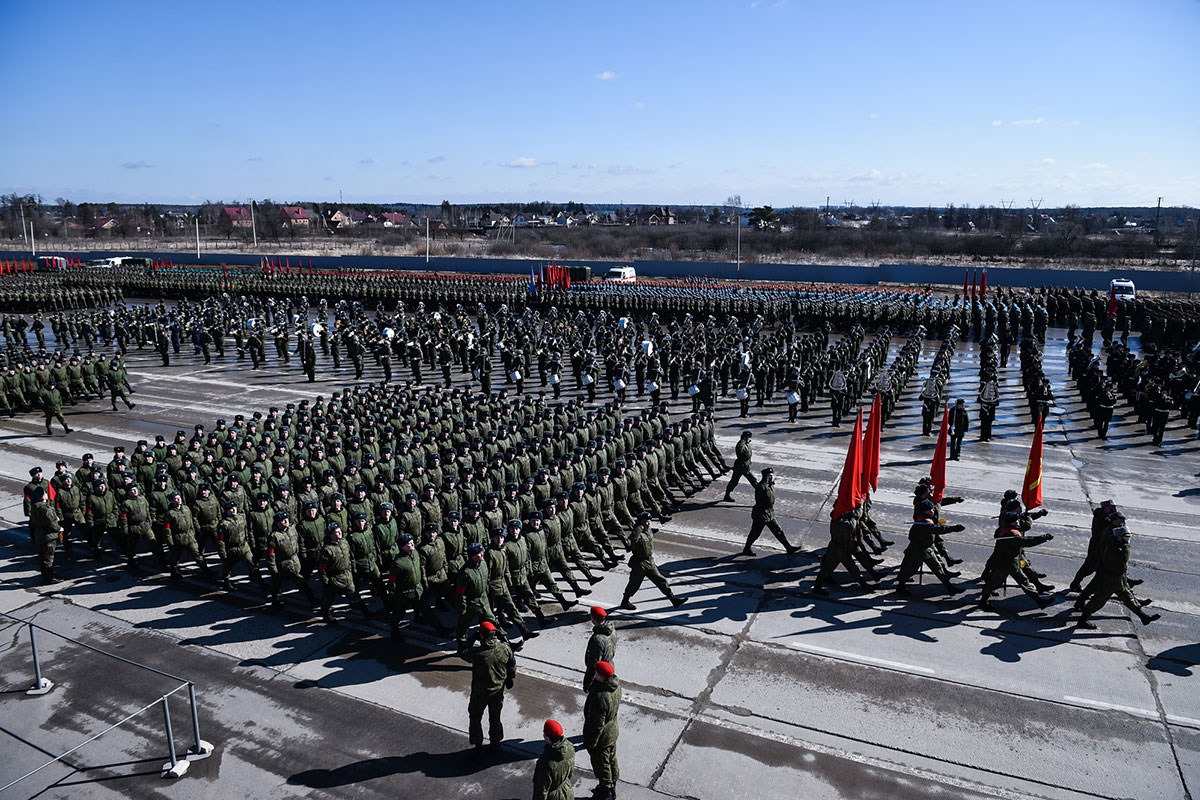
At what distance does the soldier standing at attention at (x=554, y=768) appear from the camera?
5.45 m

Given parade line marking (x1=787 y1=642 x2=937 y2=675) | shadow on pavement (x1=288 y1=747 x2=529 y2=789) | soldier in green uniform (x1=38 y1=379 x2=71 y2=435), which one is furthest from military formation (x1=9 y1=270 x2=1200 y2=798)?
soldier in green uniform (x1=38 y1=379 x2=71 y2=435)

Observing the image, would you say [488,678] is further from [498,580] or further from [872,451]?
[872,451]

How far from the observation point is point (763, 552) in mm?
11734

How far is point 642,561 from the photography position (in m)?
9.61

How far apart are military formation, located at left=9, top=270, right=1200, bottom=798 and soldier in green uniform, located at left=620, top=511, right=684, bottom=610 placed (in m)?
0.03

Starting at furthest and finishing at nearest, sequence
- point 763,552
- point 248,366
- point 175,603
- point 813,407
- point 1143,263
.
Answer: point 1143,263 → point 248,366 → point 813,407 → point 763,552 → point 175,603

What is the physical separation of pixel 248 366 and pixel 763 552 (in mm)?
22111

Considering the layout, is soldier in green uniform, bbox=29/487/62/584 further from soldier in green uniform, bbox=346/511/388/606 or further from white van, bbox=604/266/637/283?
white van, bbox=604/266/637/283

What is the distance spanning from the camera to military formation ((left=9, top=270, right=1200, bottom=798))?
29.7ft

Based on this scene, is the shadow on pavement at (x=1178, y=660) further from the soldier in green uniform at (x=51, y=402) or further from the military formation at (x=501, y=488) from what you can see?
the soldier in green uniform at (x=51, y=402)

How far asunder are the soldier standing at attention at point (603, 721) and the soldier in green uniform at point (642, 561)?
3.23 meters

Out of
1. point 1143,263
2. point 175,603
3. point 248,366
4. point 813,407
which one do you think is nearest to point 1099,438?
point 813,407

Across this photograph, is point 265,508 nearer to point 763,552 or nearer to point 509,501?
point 509,501

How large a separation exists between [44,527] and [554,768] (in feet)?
28.4
